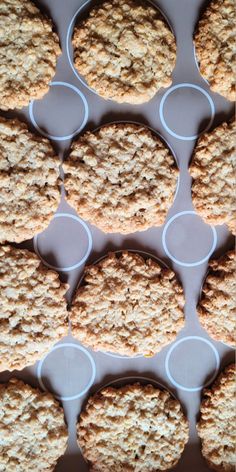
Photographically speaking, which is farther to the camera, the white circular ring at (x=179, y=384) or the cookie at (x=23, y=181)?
the white circular ring at (x=179, y=384)

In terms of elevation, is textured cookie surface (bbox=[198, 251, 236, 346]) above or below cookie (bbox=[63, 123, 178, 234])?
below

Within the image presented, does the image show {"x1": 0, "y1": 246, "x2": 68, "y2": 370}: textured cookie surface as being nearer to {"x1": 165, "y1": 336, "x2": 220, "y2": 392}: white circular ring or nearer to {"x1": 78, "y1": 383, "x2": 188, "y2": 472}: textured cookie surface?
{"x1": 78, "y1": 383, "x2": 188, "y2": 472}: textured cookie surface

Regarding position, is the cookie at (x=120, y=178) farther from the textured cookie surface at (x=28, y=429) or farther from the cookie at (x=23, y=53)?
the textured cookie surface at (x=28, y=429)

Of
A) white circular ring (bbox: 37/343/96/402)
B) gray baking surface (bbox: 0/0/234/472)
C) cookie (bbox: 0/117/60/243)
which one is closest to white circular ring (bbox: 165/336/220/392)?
gray baking surface (bbox: 0/0/234/472)

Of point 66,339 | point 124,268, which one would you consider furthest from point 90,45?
point 66,339

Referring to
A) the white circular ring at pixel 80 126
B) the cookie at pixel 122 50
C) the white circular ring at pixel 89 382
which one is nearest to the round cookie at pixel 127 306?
the white circular ring at pixel 89 382

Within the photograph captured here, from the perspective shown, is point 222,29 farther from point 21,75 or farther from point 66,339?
point 66,339
